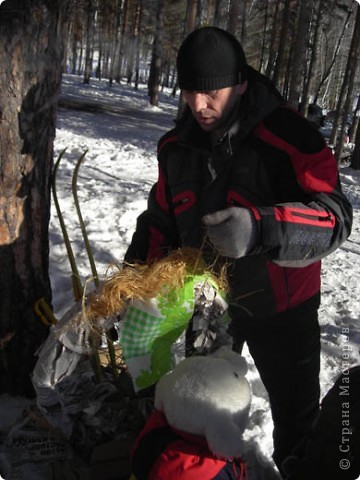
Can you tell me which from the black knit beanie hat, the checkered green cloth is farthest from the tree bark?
the checkered green cloth

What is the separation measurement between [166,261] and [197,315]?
29 cm

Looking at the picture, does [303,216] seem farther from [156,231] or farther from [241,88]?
[156,231]

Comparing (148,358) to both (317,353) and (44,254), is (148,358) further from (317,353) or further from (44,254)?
(44,254)

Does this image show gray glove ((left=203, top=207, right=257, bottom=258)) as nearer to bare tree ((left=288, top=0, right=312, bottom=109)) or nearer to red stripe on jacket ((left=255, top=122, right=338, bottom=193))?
red stripe on jacket ((left=255, top=122, right=338, bottom=193))

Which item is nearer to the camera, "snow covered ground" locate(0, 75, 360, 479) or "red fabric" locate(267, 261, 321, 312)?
"red fabric" locate(267, 261, 321, 312)

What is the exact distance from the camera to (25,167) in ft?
6.73

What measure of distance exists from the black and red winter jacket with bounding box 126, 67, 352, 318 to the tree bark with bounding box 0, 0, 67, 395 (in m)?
0.55

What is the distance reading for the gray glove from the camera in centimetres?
136

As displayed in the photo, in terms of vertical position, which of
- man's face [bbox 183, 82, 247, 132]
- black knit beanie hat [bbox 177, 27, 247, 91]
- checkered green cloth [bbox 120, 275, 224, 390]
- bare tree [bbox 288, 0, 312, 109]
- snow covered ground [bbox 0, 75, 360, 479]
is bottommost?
snow covered ground [bbox 0, 75, 360, 479]

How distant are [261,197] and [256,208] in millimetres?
298

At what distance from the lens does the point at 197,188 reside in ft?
6.02

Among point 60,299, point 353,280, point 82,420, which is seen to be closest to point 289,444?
point 82,420

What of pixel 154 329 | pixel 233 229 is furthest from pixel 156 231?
pixel 233 229

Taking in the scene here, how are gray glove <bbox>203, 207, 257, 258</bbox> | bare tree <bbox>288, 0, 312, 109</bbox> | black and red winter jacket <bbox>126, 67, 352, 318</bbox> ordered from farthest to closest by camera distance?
bare tree <bbox>288, 0, 312, 109</bbox> < black and red winter jacket <bbox>126, 67, 352, 318</bbox> < gray glove <bbox>203, 207, 257, 258</bbox>
